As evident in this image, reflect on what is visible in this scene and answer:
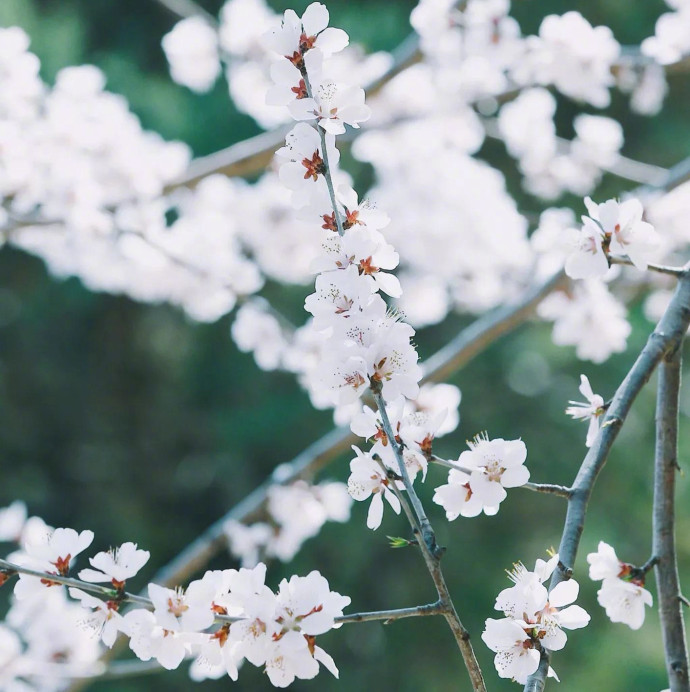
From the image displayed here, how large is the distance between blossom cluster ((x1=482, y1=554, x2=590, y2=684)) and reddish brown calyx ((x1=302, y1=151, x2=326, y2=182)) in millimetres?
361

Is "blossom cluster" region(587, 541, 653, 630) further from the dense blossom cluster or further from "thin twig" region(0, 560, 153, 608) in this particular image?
the dense blossom cluster

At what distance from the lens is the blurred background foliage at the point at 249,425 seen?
12.2ft

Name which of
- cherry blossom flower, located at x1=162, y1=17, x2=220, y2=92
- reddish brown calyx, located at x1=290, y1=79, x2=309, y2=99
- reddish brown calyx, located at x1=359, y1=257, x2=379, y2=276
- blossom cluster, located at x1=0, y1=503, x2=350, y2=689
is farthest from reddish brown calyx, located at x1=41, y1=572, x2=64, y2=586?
cherry blossom flower, located at x1=162, y1=17, x2=220, y2=92

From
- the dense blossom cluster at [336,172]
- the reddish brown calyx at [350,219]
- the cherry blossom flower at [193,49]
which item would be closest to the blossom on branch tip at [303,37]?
the reddish brown calyx at [350,219]

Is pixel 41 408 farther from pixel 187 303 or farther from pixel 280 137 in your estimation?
pixel 280 137

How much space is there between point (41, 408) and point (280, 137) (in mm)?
3612

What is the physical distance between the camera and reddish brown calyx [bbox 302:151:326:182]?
0.72 m

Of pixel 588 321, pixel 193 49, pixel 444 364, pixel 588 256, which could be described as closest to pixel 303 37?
pixel 588 256

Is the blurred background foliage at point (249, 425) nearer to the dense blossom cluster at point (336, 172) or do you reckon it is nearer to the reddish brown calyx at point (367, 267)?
the dense blossom cluster at point (336, 172)

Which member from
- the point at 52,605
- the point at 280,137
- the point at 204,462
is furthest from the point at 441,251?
the point at 204,462

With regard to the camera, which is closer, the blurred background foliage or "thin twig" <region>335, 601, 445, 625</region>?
"thin twig" <region>335, 601, 445, 625</region>

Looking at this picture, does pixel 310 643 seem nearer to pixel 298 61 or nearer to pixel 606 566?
pixel 606 566

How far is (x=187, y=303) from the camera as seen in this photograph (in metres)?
2.31

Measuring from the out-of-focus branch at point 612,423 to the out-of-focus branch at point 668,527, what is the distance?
0.07ft
